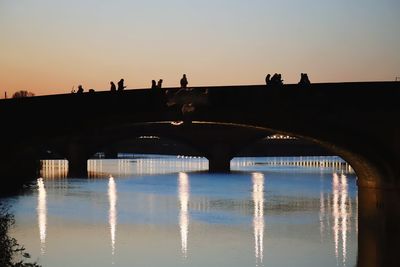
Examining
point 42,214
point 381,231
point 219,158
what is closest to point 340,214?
point 381,231

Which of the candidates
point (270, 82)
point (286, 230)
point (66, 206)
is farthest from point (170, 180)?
point (270, 82)

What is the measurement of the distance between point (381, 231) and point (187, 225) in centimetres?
931

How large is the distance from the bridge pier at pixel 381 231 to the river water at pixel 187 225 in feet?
1.57

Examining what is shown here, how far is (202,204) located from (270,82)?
19.1m

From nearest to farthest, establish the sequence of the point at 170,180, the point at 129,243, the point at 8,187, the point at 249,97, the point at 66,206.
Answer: the point at 249,97 → the point at 129,243 → the point at 66,206 → the point at 8,187 → the point at 170,180

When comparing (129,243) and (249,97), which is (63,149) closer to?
(129,243)

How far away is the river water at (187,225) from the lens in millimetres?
25438

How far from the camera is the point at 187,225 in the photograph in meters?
33.4

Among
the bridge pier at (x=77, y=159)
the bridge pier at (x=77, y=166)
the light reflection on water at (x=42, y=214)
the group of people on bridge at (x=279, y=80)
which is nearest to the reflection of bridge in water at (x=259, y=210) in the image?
the light reflection on water at (x=42, y=214)

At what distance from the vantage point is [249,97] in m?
24.3

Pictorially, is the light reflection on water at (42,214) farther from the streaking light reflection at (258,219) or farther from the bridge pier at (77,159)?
the bridge pier at (77,159)

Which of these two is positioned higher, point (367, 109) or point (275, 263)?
point (367, 109)

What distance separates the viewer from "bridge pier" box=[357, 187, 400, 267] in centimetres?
2473

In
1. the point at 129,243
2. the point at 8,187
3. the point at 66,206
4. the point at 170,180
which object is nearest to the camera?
the point at 129,243
